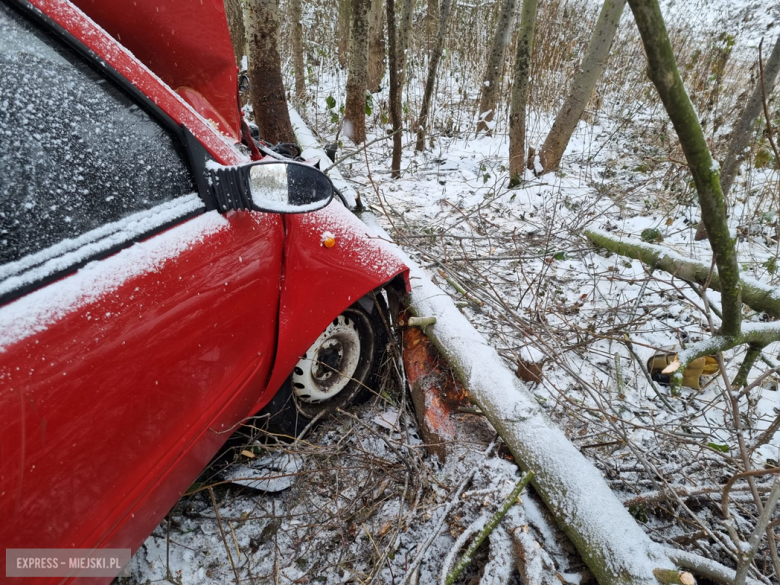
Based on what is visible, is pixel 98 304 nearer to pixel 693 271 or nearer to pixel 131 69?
pixel 131 69

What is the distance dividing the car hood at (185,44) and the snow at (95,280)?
102cm

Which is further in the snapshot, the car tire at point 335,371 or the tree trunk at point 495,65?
the tree trunk at point 495,65

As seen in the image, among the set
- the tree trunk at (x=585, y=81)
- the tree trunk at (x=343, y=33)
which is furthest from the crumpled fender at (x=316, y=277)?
the tree trunk at (x=343, y=33)

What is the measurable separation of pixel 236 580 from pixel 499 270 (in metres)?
2.89

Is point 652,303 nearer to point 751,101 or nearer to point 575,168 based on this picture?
point 751,101

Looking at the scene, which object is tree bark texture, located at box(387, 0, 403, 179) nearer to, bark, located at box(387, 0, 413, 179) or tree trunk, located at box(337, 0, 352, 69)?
bark, located at box(387, 0, 413, 179)

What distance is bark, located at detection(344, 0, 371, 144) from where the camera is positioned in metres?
5.54

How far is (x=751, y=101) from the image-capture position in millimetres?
3623

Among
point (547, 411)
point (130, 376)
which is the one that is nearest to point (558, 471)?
point (547, 411)

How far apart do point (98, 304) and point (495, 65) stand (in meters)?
6.61

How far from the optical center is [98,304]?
1.04 m

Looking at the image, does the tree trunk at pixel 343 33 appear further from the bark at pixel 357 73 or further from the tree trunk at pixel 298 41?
the bark at pixel 357 73

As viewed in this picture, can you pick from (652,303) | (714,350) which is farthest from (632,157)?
(714,350)

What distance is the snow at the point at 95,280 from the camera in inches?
35.7
